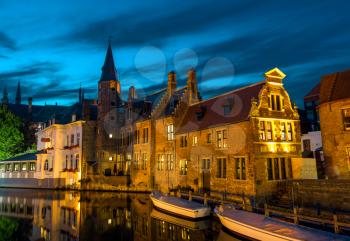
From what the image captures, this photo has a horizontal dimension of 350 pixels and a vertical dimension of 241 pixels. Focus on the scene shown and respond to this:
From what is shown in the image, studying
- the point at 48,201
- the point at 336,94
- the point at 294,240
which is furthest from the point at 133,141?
the point at 294,240

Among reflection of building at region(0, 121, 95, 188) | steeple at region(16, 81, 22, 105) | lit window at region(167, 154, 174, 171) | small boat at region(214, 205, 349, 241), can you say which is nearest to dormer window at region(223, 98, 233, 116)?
lit window at region(167, 154, 174, 171)

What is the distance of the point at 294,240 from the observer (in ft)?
47.4

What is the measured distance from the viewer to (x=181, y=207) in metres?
24.6

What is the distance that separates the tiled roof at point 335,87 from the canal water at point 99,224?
16.0 meters

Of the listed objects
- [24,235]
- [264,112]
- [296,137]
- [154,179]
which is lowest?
[24,235]

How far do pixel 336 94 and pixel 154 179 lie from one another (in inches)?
990

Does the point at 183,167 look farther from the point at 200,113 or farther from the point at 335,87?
the point at 335,87

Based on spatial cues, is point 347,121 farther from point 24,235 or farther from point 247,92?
point 24,235

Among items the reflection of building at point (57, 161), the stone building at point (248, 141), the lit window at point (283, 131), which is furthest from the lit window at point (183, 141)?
the reflection of building at point (57, 161)

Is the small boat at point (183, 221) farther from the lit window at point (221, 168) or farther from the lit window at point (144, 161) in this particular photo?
the lit window at point (144, 161)

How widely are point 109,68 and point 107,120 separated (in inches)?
364

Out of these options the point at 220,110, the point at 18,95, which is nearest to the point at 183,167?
the point at 220,110

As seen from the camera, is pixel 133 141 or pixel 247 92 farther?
pixel 133 141

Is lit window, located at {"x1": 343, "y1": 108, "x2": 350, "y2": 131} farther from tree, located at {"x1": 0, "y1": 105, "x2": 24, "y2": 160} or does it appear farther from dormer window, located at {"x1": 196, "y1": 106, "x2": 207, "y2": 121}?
tree, located at {"x1": 0, "y1": 105, "x2": 24, "y2": 160}
